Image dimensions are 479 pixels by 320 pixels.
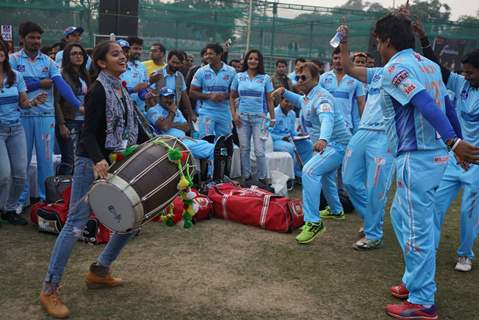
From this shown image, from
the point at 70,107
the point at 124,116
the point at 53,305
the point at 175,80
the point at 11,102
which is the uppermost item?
the point at 175,80

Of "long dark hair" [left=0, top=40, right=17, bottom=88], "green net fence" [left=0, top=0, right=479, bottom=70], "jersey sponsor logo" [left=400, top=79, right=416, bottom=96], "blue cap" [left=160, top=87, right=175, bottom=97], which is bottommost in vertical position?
"blue cap" [left=160, top=87, right=175, bottom=97]

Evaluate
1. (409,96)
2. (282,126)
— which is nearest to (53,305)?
(409,96)

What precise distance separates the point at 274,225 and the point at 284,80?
6.28 metres

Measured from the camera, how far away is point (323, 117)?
538 cm

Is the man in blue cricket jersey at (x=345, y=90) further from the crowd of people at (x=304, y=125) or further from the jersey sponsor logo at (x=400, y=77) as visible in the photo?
the jersey sponsor logo at (x=400, y=77)

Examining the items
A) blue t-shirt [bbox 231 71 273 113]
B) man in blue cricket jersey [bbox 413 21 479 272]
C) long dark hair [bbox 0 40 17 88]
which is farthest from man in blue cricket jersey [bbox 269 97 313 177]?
long dark hair [bbox 0 40 17 88]

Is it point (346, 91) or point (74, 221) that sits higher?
point (346, 91)

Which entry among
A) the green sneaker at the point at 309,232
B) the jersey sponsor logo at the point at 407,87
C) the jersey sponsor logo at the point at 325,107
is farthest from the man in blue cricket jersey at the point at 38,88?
the jersey sponsor logo at the point at 407,87

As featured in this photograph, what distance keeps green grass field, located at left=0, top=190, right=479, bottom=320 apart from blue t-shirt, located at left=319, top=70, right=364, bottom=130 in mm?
1892

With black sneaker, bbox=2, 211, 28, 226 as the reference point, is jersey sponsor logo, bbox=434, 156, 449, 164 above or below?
above

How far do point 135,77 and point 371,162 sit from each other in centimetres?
377

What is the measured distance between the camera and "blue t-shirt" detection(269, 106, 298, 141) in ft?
29.5

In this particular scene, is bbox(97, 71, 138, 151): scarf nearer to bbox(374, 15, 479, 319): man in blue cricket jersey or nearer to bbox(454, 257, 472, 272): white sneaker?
bbox(374, 15, 479, 319): man in blue cricket jersey

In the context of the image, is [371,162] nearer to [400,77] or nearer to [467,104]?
[467,104]
